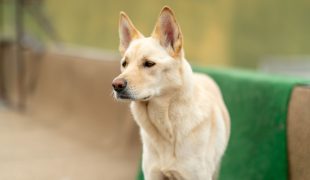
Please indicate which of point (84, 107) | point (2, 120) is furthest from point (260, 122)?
point (2, 120)

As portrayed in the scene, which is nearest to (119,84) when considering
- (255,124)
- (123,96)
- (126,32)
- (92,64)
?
(123,96)

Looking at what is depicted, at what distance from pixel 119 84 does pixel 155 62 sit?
0.25m

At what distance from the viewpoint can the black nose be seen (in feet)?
7.06

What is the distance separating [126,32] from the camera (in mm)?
2549

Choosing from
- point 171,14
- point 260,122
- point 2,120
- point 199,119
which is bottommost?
point 2,120

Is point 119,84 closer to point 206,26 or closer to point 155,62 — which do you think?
point 155,62

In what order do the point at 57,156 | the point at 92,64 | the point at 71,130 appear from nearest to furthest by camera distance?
the point at 57,156 < the point at 92,64 < the point at 71,130

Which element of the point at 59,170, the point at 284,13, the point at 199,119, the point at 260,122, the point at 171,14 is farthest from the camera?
the point at 284,13

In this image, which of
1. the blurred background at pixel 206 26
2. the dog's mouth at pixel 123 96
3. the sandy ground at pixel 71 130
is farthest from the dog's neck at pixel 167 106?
the blurred background at pixel 206 26

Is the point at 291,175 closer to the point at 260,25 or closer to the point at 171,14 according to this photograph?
the point at 171,14

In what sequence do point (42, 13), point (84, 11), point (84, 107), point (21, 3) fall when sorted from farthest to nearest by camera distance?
point (84, 11) < point (42, 13) < point (21, 3) < point (84, 107)

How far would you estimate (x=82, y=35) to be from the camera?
9.23m

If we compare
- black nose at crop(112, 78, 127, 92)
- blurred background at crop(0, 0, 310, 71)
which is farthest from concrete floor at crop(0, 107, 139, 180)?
blurred background at crop(0, 0, 310, 71)

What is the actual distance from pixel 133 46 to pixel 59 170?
2.25 m
